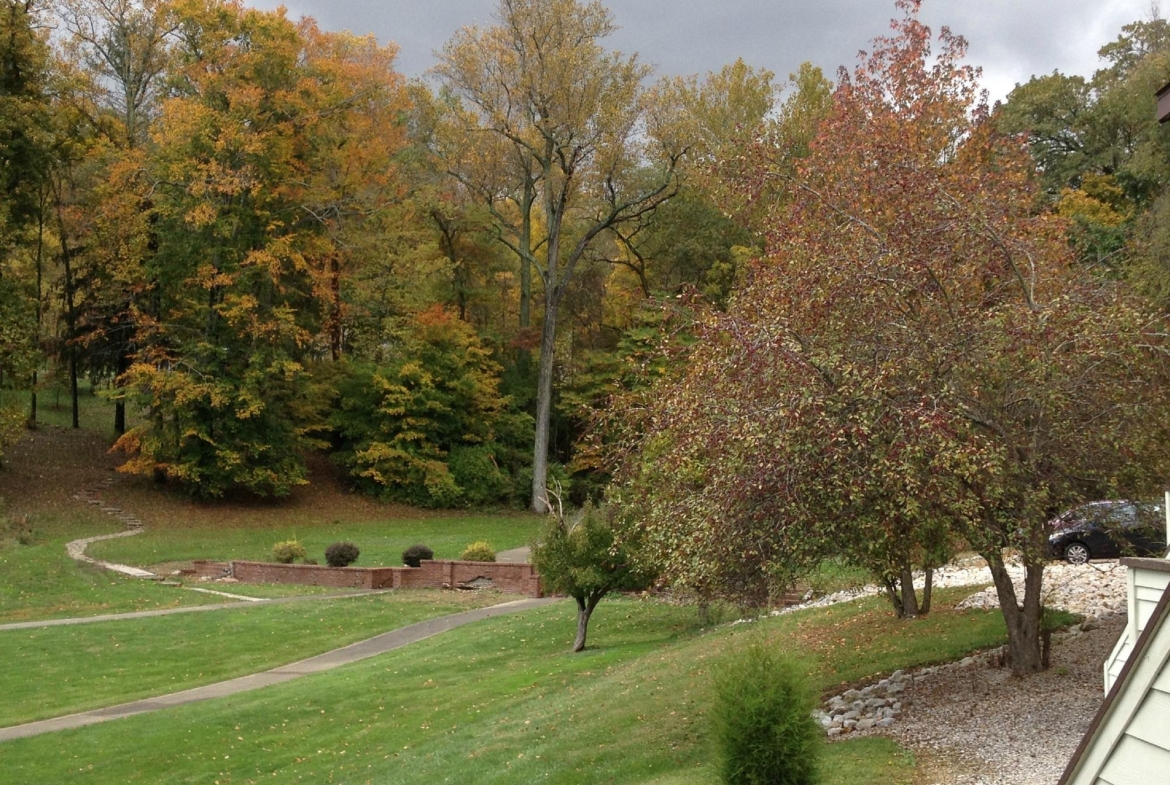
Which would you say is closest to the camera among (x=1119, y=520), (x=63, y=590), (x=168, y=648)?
(x=1119, y=520)

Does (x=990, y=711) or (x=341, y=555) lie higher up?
(x=990, y=711)

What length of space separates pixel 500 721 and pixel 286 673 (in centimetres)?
687

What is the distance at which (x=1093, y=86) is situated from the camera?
46.2 meters

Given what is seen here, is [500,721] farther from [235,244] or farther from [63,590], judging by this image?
[235,244]

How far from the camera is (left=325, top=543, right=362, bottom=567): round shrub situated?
29859 mm

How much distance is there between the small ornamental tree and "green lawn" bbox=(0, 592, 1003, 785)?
45.7 inches

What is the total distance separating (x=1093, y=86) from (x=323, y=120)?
3470 cm

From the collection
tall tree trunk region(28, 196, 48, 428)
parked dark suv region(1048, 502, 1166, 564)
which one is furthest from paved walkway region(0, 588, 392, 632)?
parked dark suv region(1048, 502, 1166, 564)

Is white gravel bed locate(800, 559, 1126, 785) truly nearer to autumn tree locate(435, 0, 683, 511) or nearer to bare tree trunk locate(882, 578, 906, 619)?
bare tree trunk locate(882, 578, 906, 619)

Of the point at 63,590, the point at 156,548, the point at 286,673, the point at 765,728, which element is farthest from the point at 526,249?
the point at 765,728

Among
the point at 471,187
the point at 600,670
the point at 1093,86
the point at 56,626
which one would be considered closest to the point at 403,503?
the point at 471,187

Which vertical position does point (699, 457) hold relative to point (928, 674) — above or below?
above

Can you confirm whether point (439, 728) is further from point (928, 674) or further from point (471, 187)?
point (471, 187)

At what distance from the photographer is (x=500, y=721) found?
584 inches
